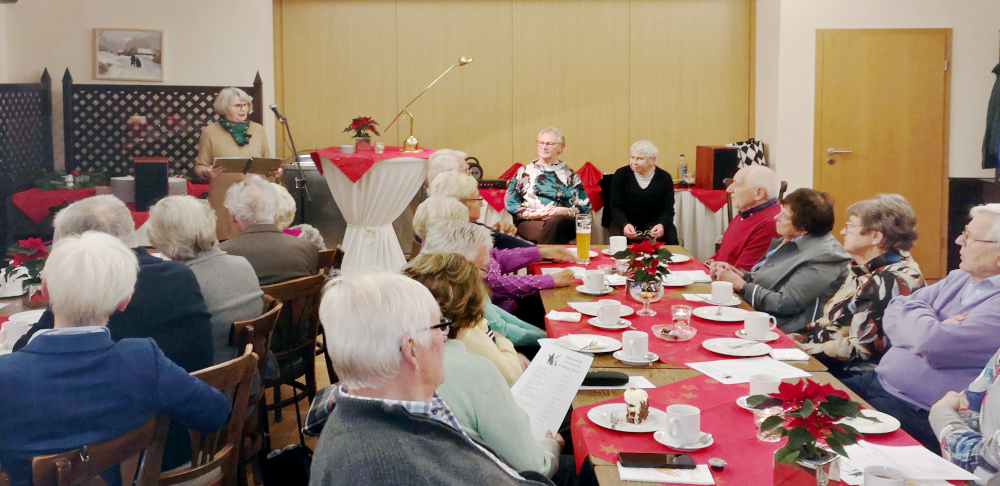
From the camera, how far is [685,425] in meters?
1.82

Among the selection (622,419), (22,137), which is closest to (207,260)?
(622,419)

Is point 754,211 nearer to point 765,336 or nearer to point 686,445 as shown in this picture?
point 765,336

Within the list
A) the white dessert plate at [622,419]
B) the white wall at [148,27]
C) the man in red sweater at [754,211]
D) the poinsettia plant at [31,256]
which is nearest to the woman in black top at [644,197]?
the man in red sweater at [754,211]

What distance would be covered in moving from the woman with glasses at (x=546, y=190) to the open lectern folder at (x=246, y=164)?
1789 mm

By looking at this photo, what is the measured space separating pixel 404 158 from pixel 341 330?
4627mm

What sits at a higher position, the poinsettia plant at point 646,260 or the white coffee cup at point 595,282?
the poinsettia plant at point 646,260

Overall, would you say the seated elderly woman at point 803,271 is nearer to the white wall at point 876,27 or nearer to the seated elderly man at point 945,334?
the seated elderly man at point 945,334

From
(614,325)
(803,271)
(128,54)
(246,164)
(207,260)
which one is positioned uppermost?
(128,54)

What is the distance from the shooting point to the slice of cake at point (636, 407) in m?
1.93

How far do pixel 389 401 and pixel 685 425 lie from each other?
0.76 m

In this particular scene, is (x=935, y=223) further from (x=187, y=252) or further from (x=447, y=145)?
(x=187, y=252)

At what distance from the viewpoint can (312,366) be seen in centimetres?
346

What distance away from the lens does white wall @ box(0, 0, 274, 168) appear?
6832 mm

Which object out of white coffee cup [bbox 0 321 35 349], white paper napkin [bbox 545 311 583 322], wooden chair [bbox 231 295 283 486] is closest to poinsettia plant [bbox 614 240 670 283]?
white paper napkin [bbox 545 311 583 322]
